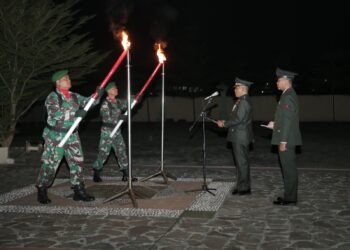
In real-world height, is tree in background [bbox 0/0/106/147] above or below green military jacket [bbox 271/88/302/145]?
above

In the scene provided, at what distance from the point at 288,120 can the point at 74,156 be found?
3.53 meters

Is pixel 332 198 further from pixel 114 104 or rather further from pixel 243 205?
pixel 114 104

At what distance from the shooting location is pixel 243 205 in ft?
22.8

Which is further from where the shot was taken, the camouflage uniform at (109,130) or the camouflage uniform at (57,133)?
the camouflage uniform at (109,130)

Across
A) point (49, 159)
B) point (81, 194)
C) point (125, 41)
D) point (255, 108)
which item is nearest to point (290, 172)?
point (125, 41)

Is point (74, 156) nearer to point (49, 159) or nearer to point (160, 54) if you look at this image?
point (49, 159)

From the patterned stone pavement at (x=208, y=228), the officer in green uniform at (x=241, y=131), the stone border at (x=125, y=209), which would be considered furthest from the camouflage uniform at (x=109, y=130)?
the patterned stone pavement at (x=208, y=228)

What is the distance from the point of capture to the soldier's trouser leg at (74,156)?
7.15m

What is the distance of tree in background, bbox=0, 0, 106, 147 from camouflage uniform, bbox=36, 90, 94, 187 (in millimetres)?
5538

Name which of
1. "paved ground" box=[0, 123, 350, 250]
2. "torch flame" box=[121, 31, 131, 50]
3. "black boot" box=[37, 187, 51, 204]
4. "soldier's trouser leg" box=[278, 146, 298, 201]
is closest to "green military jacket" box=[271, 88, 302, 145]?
"soldier's trouser leg" box=[278, 146, 298, 201]

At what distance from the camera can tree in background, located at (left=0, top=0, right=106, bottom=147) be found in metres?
11.8

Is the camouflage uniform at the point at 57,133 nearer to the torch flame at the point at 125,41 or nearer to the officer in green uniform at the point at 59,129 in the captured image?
the officer in green uniform at the point at 59,129

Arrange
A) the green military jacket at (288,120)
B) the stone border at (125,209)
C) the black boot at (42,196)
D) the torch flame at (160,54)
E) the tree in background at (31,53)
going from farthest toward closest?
the tree in background at (31,53) < the torch flame at (160,54) < the black boot at (42,196) < the green military jacket at (288,120) < the stone border at (125,209)

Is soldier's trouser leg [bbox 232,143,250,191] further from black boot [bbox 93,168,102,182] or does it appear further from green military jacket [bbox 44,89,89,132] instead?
black boot [bbox 93,168,102,182]
